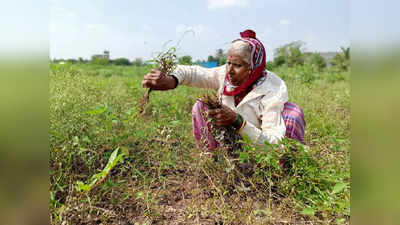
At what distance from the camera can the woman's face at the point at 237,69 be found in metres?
1.82

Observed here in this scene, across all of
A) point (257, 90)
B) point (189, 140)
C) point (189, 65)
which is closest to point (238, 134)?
point (257, 90)

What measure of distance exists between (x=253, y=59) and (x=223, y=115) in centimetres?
50

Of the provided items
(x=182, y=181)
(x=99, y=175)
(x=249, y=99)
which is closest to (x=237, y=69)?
(x=249, y=99)

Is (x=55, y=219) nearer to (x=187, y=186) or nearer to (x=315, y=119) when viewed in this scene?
(x=187, y=186)

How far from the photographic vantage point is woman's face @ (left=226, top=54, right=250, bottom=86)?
5.96 ft

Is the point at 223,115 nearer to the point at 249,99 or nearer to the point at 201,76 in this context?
the point at 249,99

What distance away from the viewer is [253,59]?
186 centimetres

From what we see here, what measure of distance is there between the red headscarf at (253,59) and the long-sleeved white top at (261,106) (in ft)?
0.21

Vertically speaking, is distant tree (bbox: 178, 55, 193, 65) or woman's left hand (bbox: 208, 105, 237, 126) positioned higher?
distant tree (bbox: 178, 55, 193, 65)

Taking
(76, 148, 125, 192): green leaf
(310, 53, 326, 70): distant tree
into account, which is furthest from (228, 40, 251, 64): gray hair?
(310, 53, 326, 70): distant tree

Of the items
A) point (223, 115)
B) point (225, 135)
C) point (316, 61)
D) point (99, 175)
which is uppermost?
point (316, 61)

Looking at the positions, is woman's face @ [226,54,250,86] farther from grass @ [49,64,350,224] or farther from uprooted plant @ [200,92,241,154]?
grass @ [49,64,350,224]

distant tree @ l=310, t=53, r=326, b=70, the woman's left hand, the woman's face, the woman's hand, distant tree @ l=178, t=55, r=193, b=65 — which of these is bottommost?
the woman's left hand
